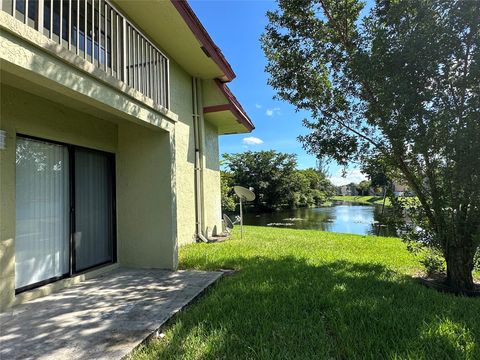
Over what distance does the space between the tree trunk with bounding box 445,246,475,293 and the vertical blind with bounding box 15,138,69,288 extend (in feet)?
19.6

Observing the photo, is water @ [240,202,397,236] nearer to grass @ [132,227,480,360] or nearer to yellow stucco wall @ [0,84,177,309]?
grass @ [132,227,480,360]

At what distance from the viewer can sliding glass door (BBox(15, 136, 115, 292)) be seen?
395 cm

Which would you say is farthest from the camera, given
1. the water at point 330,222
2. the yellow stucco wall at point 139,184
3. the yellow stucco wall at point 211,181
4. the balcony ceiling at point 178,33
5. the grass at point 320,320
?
the water at point 330,222

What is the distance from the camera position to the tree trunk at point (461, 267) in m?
4.80

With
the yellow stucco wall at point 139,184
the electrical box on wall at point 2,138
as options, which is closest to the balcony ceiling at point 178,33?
the yellow stucco wall at point 139,184

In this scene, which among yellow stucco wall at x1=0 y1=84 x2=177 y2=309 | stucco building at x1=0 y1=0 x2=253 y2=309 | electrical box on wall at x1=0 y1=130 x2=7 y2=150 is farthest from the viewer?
yellow stucco wall at x1=0 y1=84 x2=177 y2=309

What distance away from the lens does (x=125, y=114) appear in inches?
171

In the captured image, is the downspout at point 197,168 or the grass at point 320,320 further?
the downspout at point 197,168

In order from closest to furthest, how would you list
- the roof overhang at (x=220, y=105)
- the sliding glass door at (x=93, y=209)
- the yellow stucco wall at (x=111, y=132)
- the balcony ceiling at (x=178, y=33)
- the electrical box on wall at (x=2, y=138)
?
1. the yellow stucco wall at (x=111, y=132)
2. the electrical box on wall at (x=2, y=138)
3. the sliding glass door at (x=93, y=209)
4. the balcony ceiling at (x=178, y=33)
5. the roof overhang at (x=220, y=105)

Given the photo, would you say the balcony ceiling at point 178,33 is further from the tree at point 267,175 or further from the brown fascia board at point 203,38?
the tree at point 267,175

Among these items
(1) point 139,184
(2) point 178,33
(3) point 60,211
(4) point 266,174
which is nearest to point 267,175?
(4) point 266,174

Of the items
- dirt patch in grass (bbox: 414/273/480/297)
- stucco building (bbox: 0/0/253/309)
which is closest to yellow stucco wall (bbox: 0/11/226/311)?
stucco building (bbox: 0/0/253/309)

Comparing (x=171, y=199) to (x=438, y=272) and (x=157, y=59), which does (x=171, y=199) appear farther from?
(x=438, y=272)

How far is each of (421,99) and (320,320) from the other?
11.3 feet
